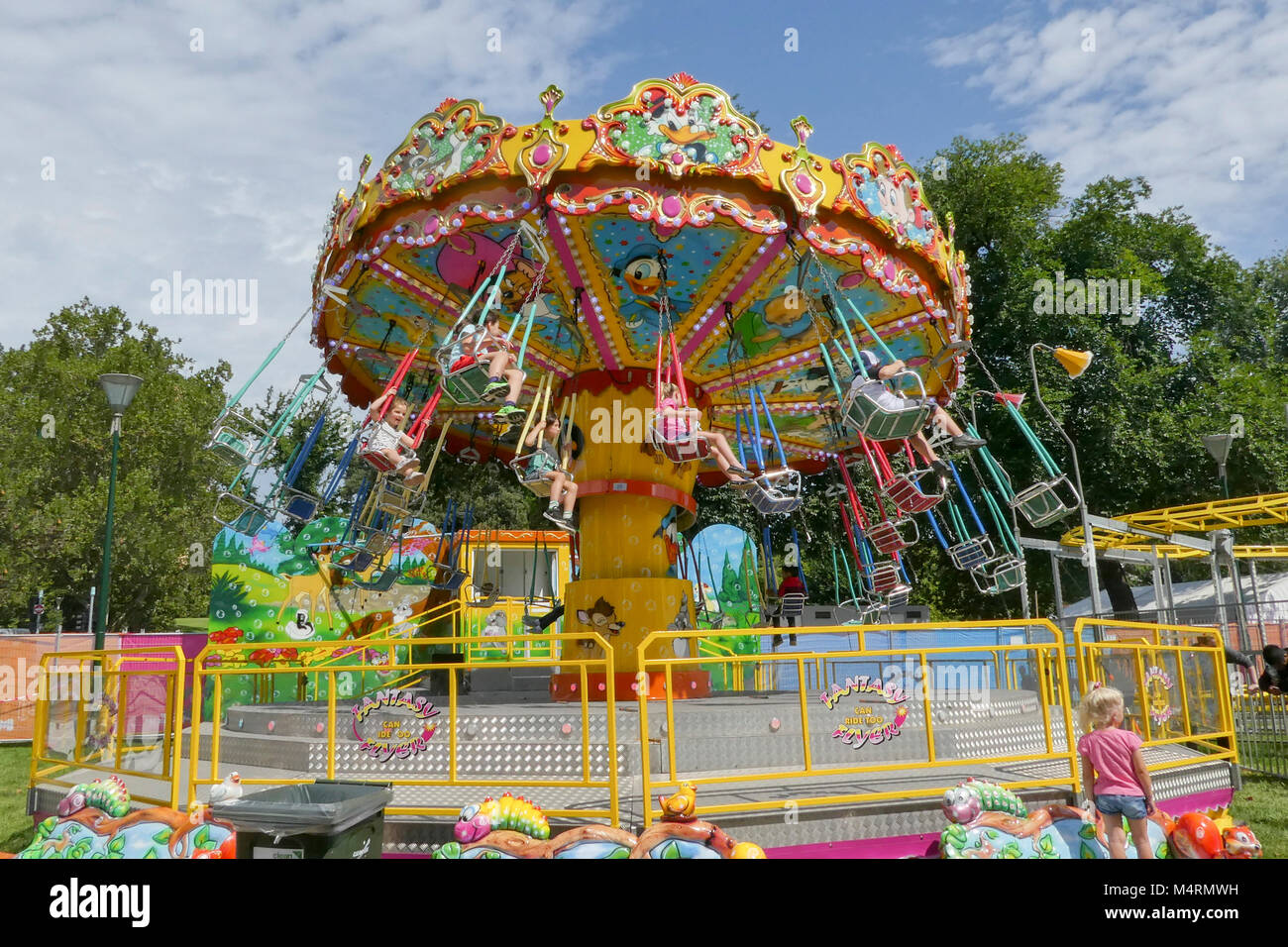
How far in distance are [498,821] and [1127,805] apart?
345 centimetres

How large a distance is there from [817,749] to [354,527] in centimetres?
643

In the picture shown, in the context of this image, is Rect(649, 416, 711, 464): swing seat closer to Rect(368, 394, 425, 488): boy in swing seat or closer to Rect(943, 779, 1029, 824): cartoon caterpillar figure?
Rect(368, 394, 425, 488): boy in swing seat

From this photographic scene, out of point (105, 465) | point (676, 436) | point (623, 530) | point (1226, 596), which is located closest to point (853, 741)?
point (676, 436)

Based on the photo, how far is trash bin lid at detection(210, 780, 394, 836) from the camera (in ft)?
13.9

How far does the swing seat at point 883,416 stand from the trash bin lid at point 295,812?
4861 mm

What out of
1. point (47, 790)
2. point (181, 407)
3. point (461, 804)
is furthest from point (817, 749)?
point (181, 407)

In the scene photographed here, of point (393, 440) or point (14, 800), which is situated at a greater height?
point (393, 440)

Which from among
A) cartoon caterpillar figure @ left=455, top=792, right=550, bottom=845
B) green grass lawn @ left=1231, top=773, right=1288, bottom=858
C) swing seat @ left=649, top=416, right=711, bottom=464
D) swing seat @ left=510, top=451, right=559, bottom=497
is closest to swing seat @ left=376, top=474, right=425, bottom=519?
swing seat @ left=510, top=451, right=559, bottom=497

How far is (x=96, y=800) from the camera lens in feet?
17.7

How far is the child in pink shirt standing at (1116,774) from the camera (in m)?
4.79

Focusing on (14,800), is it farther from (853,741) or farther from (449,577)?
(853,741)
